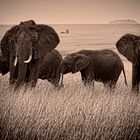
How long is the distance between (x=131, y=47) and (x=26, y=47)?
3172 millimetres

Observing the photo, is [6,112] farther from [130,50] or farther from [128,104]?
[130,50]

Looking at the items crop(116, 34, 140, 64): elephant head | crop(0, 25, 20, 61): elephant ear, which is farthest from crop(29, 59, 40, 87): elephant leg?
crop(116, 34, 140, 64): elephant head

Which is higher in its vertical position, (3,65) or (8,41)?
(8,41)

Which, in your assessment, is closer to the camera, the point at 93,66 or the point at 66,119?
the point at 66,119

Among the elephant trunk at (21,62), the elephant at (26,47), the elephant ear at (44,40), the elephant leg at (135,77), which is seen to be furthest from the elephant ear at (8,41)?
the elephant leg at (135,77)

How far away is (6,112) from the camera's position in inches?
289

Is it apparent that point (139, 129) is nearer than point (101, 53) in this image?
Yes

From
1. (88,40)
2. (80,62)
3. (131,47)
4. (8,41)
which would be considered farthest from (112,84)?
(88,40)

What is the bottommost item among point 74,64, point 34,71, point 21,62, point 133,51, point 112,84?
point 112,84

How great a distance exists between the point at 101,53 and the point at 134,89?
7.57ft

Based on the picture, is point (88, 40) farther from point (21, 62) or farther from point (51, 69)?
point (21, 62)

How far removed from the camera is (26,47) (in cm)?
881

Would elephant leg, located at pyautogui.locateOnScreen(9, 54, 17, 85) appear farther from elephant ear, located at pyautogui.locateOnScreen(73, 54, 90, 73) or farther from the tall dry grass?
elephant ear, located at pyautogui.locateOnScreen(73, 54, 90, 73)

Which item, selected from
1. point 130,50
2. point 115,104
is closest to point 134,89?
point 130,50
